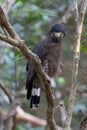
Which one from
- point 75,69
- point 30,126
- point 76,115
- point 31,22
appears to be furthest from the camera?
point 30,126

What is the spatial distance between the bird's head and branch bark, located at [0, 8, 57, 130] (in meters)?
1.15

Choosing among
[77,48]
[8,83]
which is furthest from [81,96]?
[77,48]

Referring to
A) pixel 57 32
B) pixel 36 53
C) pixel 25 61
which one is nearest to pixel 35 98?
pixel 36 53

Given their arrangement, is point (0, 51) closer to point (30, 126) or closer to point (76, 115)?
point (76, 115)

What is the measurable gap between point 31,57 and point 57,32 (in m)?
1.41

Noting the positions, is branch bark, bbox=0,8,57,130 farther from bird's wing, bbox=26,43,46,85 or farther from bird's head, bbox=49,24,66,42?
bird's head, bbox=49,24,66,42

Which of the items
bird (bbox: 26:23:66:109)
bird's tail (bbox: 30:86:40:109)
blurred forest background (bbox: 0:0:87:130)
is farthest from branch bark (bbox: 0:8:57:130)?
blurred forest background (bbox: 0:0:87:130)

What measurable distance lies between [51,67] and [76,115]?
1.04 m

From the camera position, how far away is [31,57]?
201 centimetres

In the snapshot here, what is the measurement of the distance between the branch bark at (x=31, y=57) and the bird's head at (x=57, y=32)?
45.3 inches

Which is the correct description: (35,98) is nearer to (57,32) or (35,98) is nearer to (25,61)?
(57,32)

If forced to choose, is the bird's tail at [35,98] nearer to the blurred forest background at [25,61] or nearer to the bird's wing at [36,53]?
the bird's wing at [36,53]

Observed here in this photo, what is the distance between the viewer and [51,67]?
3418mm

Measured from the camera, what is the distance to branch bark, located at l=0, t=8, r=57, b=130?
1.86 m
